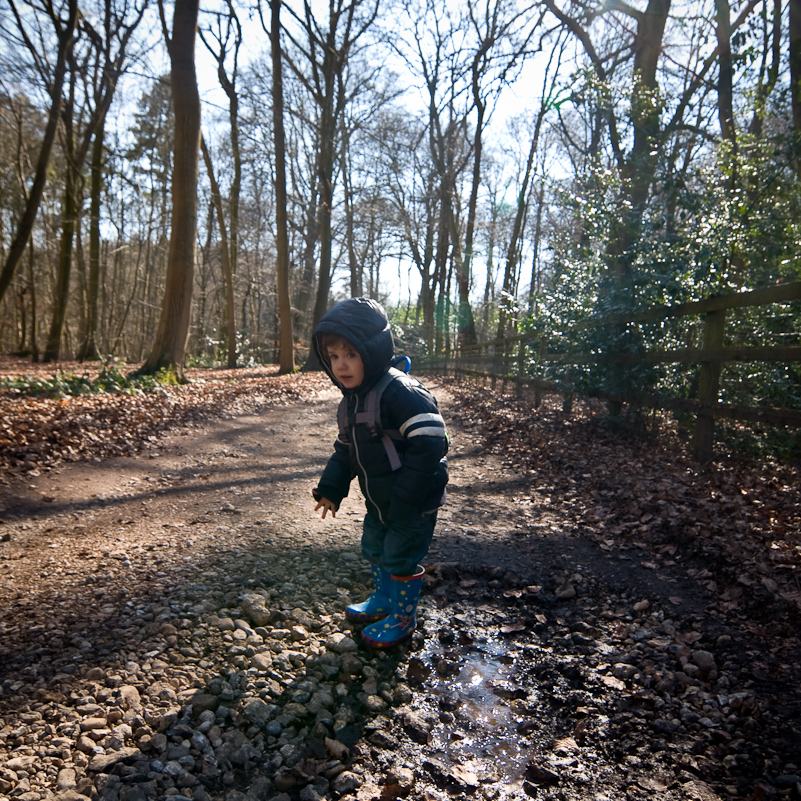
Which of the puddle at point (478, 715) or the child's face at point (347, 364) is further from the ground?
the child's face at point (347, 364)

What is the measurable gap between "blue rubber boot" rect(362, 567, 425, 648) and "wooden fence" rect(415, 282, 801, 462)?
136 inches

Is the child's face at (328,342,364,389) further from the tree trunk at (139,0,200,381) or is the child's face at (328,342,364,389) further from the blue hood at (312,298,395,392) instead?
the tree trunk at (139,0,200,381)

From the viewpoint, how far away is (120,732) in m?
1.98

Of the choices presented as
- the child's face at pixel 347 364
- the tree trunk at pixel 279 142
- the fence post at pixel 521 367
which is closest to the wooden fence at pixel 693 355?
the fence post at pixel 521 367

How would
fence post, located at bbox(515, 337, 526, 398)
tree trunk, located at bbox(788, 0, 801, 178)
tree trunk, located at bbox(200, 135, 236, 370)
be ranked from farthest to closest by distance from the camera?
tree trunk, located at bbox(200, 135, 236, 370) → fence post, located at bbox(515, 337, 526, 398) → tree trunk, located at bbox(788, 0, 801, 178)

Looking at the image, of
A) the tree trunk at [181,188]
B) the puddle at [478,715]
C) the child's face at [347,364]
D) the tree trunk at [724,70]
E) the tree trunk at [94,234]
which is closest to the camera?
the puddle at [478,715]

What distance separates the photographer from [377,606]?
2.98 m

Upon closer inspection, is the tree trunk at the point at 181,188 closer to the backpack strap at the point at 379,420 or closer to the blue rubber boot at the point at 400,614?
A: the backpack strap at the point at 379,420

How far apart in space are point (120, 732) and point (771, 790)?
2.21 meters

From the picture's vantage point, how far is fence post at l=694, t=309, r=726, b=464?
5398mm

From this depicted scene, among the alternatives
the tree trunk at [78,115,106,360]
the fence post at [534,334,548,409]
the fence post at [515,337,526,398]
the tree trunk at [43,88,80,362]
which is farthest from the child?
the tree trunk at [78,115,106,360]

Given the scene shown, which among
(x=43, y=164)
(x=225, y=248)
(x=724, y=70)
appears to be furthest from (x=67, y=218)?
(x=724, y=70)

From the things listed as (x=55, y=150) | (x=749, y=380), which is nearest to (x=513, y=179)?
(x=55, y=150)

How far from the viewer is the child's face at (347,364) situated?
2764mm
